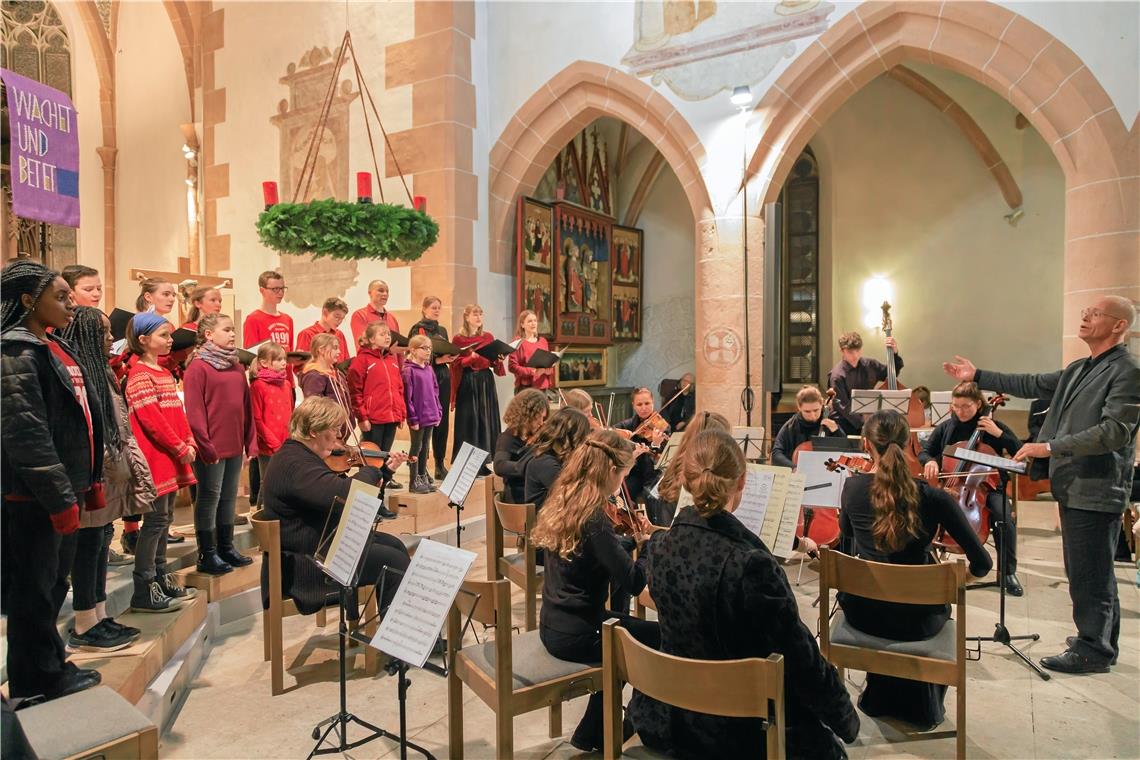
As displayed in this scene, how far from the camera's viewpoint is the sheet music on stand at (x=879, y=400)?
5.65 m

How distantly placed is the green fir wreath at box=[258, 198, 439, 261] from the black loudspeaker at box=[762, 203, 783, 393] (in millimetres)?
3315

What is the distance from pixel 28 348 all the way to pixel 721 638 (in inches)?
85.9

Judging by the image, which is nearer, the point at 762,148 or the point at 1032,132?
the point at 762,148

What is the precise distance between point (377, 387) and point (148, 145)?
7680mm

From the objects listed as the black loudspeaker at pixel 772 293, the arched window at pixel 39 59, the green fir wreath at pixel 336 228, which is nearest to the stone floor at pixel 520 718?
the green fir wreath at pixel 336 228

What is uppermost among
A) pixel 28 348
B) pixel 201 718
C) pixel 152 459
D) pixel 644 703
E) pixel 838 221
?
pixel 838 221

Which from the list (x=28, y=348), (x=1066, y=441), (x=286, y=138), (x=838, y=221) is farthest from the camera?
(x=838, y=221)

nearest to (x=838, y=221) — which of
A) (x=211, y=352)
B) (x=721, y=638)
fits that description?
(x=211, y=352)

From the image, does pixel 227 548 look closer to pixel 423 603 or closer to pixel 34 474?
pixel 34 474

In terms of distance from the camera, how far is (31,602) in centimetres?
235

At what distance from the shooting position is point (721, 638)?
6.28ft

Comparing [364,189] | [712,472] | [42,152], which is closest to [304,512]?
[42,152]

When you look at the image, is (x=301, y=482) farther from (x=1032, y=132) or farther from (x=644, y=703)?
(x=1032, y=132)

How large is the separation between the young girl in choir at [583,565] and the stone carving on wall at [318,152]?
20.6ft
